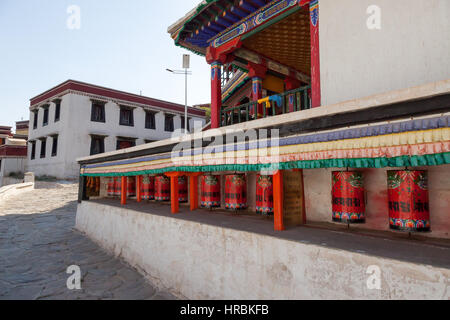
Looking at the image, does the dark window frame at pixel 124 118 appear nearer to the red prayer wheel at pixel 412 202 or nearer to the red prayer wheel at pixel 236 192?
the red prayer wheel at pixel 236 192

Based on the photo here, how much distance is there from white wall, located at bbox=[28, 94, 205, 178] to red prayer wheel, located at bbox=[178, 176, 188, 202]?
1456 cm

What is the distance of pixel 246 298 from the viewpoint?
2803 mm

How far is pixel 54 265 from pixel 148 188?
2.29m

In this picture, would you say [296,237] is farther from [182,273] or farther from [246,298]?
[182,273]

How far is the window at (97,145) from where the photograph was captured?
17.8m

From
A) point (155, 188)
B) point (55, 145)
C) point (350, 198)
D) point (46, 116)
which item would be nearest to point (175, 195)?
point (155, 188)

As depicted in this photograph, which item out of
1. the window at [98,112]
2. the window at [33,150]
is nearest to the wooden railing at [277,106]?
the window at [98,112]

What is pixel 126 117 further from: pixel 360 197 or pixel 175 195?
pixel 360 197

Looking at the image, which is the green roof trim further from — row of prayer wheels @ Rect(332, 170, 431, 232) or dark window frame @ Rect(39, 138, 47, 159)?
dark window frame @ Rect(39, 138, 47, 159)

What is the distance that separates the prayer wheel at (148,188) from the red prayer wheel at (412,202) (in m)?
4.86

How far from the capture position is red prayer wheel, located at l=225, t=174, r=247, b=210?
3844 millimetres

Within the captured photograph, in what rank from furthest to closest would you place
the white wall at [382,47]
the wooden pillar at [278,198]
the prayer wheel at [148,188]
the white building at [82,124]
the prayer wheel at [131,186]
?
the white building at [82,124], the prayer wheel at [131,186], the prayer wheel at [148,188], the wooden pillar at [278,198], the white wall at [382,47]
